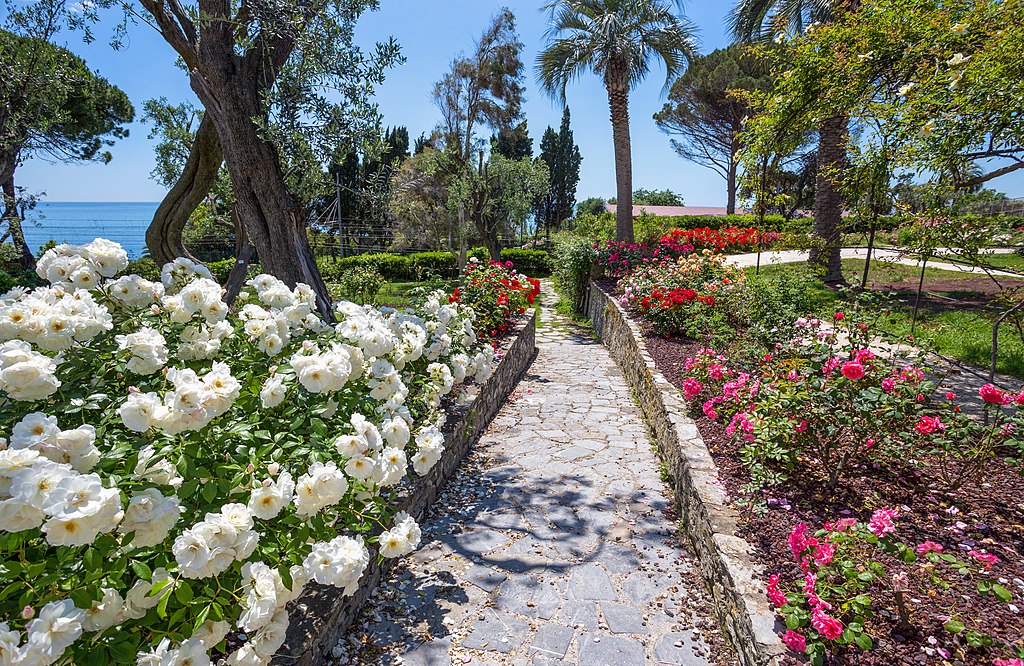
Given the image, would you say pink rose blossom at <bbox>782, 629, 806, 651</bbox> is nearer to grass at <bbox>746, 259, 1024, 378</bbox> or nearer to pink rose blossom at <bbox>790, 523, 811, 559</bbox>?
pink rose blossom at <bbox>790, 523, 811, 559</bbox>

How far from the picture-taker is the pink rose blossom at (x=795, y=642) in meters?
1.66

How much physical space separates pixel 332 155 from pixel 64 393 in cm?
308

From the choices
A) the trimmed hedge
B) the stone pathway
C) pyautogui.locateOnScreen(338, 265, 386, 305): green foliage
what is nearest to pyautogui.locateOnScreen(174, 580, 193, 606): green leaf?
the stone pathway

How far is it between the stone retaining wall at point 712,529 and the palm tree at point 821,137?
580 cm

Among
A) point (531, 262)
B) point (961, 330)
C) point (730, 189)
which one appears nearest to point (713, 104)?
point (730, 189)

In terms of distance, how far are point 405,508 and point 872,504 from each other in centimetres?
242

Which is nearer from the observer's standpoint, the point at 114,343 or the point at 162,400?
the point at 162,400

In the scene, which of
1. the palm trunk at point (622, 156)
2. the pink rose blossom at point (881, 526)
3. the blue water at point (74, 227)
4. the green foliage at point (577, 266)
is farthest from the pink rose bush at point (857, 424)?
the blue water at point (74, 227)

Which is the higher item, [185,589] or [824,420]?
[185,589]

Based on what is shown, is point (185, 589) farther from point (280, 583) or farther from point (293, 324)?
point (293, 324)

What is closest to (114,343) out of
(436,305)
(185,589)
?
(185,589)

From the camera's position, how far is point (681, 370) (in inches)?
191

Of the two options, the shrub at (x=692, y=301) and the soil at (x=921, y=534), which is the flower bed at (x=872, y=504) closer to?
the soil at (x=921, y=534)

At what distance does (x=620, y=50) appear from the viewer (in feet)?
38.3
